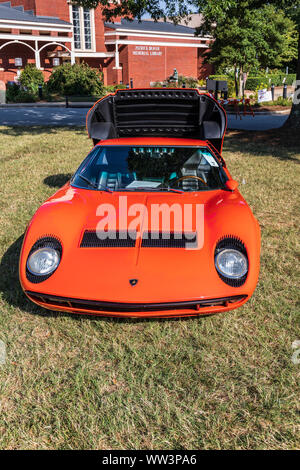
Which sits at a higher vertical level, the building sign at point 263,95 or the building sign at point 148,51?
the building sign at point 148,51

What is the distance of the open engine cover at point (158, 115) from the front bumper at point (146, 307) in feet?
7.75

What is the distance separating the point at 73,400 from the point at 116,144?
253 cm

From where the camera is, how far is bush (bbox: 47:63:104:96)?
25891 mm

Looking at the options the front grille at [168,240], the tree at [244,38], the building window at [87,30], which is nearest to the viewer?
the front grille at [168,240]

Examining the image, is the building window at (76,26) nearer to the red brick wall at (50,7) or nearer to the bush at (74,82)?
the red brick wall at (50,7)

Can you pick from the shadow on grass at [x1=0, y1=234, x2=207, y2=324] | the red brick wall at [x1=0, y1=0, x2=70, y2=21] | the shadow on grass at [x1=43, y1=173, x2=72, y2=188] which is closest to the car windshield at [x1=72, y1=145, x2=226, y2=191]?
the shadow on grass at [x1=0, y1=234, x2=207, y2=324]

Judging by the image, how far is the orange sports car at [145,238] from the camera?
260cm

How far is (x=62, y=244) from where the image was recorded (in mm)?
2932

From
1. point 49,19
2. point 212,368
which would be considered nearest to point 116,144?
point 212,368

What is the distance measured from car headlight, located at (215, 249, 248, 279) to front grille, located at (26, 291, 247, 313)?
0.55 ft

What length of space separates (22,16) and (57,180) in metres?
31.2

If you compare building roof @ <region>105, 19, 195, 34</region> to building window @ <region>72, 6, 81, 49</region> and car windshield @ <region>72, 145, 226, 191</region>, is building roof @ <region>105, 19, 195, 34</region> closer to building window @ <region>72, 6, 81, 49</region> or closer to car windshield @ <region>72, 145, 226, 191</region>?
building window @ <region>72, 6, 81, 49</region>

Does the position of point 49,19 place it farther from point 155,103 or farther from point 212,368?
point 212,368

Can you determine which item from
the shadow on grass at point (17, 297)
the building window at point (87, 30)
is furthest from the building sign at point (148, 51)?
the shadow on grass at point (17, 297)
